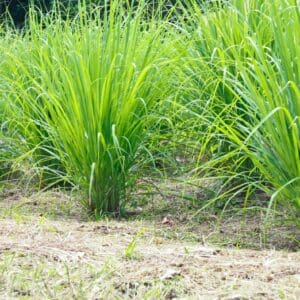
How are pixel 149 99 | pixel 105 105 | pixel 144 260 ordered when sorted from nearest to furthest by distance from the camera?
pixel 144 260 → pixel 105 105 → pixel 149 99

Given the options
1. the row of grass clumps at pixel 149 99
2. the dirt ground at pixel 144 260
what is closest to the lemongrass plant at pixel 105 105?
the row of grass clumps at pixel 149 99

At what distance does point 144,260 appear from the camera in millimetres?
3119

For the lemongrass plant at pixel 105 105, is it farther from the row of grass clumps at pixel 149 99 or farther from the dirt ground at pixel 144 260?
the dirt ground at pixel 144 260

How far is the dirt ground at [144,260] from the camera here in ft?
8.86

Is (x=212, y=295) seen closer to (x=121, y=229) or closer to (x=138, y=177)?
(x=121, y=229)

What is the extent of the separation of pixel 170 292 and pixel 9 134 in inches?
124

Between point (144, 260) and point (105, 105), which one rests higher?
point (105, 105)

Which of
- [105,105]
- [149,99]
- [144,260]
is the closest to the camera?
[144,260]

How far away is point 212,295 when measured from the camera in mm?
2635

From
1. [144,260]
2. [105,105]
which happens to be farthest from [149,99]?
[144,260]

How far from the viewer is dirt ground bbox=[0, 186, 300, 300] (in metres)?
2.70

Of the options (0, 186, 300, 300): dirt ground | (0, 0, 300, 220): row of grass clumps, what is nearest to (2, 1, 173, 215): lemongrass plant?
(0, 0, 300, 220): row of grass clumps

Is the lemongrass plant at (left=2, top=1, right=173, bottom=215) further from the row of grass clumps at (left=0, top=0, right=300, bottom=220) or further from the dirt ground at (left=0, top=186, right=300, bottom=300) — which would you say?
the dirt ground at (left=0, top=186, right=300, bottom=300)

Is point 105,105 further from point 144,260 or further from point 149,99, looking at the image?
point 144,260
